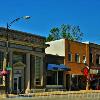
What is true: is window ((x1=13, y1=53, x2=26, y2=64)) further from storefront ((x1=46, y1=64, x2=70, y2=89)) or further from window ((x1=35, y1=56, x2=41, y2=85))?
storefront ((x1=46, y1=64, x2=70, y2=89))

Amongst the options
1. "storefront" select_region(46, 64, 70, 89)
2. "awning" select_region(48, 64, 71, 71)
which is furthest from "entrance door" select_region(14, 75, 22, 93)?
"awning" select_region(48, 64, 71, 71)

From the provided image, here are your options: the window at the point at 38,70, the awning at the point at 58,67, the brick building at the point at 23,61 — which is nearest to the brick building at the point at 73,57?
the awning at the point at 58,67

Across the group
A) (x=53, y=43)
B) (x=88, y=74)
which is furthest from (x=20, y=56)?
(x=88, y=74)

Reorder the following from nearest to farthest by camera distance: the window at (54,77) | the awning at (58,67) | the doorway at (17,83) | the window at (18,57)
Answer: the window at (18,57)
the doorway at (17,83)
the awning at (58,67)
the window at (54,77)

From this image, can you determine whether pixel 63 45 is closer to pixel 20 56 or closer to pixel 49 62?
pixel 49 62

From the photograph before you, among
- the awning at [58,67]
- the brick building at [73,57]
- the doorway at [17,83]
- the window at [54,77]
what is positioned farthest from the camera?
the brick building at [73,57]

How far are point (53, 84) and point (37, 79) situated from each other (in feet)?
16.3

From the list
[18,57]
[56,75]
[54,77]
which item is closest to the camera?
[18,57]

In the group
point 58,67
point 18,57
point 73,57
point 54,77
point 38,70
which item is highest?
point 73,57

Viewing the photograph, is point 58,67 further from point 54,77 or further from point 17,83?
point 17,83

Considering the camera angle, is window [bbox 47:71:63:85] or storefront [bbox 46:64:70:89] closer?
storefront [bbox 46:64:70:89]

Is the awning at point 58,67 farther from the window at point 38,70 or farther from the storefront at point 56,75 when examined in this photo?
the window at point 38,70

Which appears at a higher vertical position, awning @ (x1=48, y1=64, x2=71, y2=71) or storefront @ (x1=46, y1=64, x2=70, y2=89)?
awning @ (x1=48, y1=64, x2=71, y2=71)

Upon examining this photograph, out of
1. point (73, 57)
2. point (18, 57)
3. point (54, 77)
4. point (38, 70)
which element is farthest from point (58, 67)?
point (18, 57)
